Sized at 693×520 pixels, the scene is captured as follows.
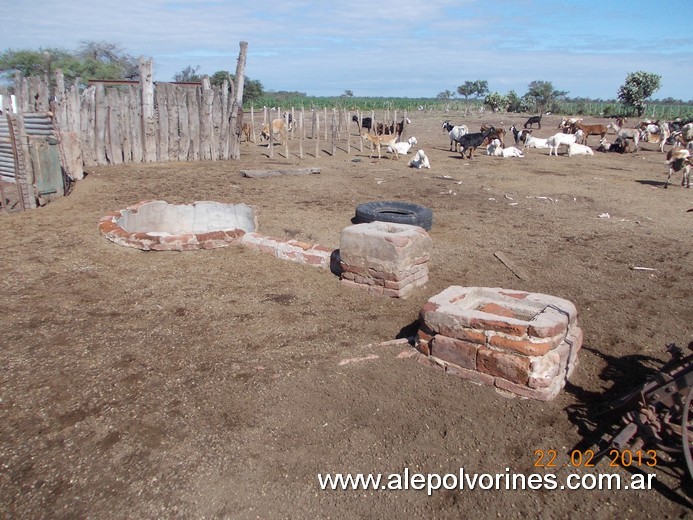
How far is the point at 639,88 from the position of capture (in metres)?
42.6

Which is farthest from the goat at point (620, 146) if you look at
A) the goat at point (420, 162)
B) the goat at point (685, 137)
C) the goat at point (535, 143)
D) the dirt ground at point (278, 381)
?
the dirt ground at point (278, 381)

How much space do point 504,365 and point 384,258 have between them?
2016 mm

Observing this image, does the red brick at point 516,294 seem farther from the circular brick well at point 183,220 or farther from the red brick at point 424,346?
the circular brick well at point 183,220

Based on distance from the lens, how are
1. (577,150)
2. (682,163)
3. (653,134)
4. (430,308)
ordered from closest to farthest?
(430,308), (682,163), (577,150), (653,134)

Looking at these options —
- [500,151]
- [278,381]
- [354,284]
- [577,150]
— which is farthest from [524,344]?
[577,150]

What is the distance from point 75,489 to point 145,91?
12368 millimetres

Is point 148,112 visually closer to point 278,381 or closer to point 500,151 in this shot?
point 278,381

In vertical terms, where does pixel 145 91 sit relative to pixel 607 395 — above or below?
above

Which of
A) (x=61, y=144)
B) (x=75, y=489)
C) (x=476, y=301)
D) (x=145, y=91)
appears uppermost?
(x=145, y=91)

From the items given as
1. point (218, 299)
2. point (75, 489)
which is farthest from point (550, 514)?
point (218, 299)

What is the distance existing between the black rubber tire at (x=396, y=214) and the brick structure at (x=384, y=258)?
2.00 meters

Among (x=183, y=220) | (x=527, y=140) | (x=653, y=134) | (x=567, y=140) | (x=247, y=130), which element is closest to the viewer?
(x=183, y=220)

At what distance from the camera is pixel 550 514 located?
2549 mm

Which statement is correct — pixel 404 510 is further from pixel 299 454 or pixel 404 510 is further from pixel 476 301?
pixel 476 301
